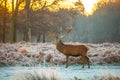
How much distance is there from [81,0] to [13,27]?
617 centimetres

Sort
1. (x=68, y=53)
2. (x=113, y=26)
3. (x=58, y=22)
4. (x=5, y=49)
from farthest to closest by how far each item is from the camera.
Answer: (x=58, y=22)
(x=113, y=26)
(x=5, y=49)
(x=68, y=53)

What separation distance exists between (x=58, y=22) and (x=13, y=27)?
7301mm

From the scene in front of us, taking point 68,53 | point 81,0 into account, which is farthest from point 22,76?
point 81,0

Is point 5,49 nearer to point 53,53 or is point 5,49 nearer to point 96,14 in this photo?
point 53,53

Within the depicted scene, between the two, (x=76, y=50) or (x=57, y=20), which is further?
(x=57, y=20)

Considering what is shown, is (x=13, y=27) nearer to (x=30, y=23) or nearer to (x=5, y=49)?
(x=30, y=23)

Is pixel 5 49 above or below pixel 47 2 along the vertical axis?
below

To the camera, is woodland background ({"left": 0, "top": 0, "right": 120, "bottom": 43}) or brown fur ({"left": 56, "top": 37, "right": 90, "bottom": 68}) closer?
brown fur ({"left": 56, "top": 37, "right": 90, "bottom": 68})

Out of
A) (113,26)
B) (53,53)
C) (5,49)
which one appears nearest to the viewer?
(53,53)

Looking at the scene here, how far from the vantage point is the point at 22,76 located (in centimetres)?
1237

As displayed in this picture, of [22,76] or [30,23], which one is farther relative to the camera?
[30,23]

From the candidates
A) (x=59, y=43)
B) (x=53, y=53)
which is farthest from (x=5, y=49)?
(x=59, y=43)

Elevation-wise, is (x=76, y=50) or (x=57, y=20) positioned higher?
(x=57, y=20)

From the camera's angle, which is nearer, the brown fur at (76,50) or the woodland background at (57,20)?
the brown fur at (76,50)
